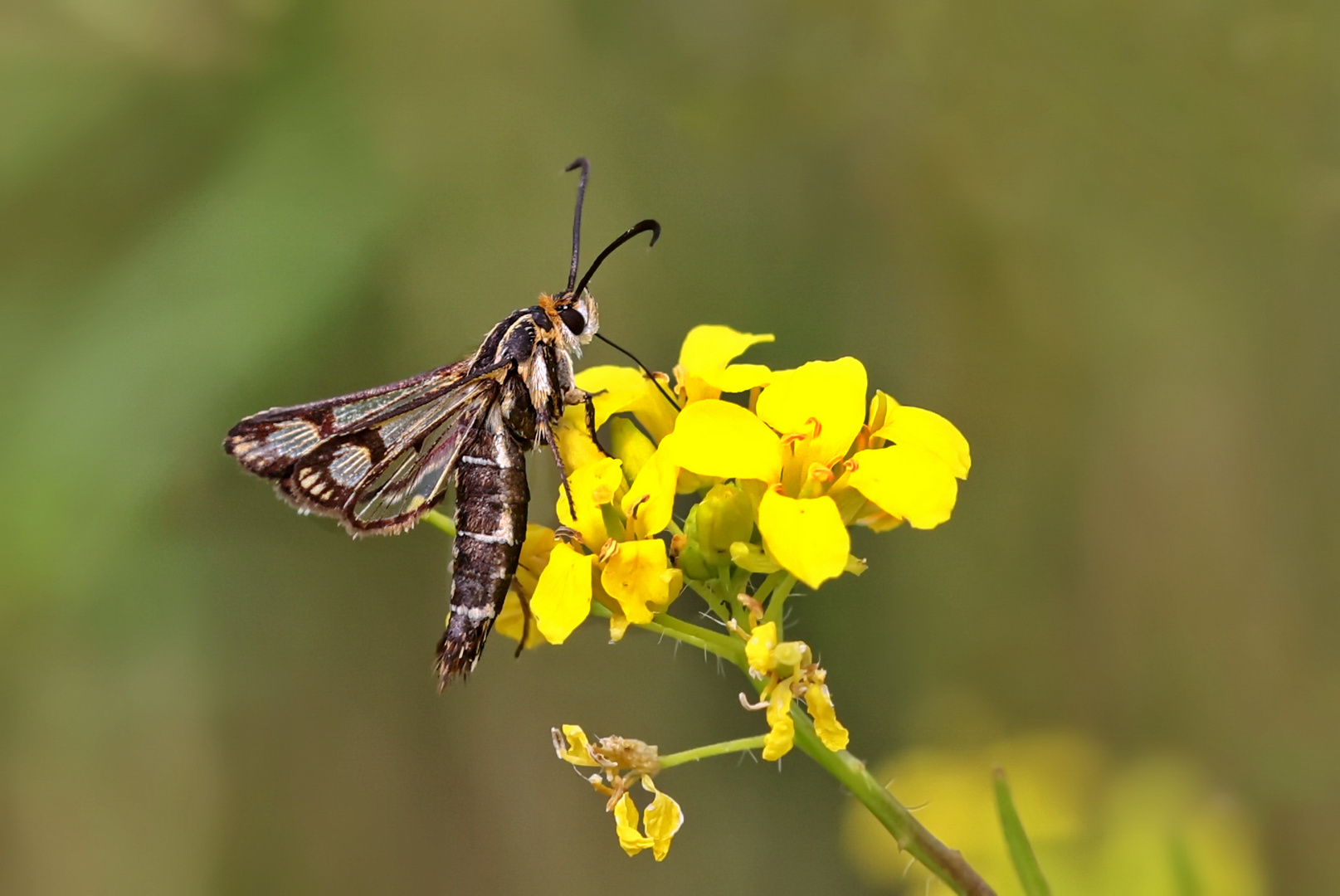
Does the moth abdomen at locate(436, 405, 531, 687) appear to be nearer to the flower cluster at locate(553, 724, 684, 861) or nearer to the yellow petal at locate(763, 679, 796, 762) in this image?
the flower cluster at locate(553, 724, 684, 861)

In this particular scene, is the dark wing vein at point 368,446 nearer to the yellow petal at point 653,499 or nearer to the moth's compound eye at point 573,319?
the moth's compound eye at point 573,319

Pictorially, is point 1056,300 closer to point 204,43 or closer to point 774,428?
point 774,428

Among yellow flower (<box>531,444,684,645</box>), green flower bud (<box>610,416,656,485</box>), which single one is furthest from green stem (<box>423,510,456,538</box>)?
green flower bud (<box>610,416,656,485</box>)

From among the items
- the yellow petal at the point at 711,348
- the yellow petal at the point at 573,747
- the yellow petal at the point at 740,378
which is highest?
the yellow petal at the point at 711,348

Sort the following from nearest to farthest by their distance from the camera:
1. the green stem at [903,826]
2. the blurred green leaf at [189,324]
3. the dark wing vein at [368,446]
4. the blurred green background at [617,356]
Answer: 1. the green stem at [903,826]
2. the dark wing vein at [368,446]
3. the blurred green leaf at [189,324]
4. the blurred green background at [617,356]

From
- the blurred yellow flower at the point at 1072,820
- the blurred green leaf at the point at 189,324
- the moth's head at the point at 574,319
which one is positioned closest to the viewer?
the moth's head at the point at 574,319

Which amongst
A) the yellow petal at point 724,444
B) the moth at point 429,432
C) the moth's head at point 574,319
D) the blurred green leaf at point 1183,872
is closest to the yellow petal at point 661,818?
the yellow petal at point 724,444

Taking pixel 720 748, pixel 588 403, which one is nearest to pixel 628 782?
pixel 720 748
